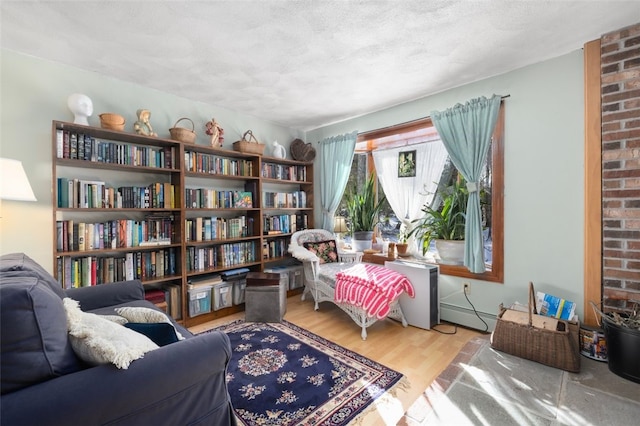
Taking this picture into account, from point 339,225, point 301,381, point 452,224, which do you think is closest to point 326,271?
point 339,225

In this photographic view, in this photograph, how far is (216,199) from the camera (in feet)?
10.3

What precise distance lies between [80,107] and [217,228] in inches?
62.5

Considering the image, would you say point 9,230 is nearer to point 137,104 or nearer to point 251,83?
point 137,104

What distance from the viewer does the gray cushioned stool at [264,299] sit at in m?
2.86

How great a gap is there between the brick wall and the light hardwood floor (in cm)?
114

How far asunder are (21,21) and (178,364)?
2.46 m

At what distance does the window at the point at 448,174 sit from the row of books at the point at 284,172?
0.75 m

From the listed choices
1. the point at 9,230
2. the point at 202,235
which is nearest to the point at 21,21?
the point at 9,230

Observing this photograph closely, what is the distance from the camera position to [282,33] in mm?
1921

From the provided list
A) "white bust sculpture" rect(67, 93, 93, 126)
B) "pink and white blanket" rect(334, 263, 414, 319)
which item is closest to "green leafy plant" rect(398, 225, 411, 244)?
"pink and white blanket" rect(334, 263, 414, 319)

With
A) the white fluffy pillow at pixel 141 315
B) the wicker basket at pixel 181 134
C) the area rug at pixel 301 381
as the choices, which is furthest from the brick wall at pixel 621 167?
the wicker basket at pixel 181 134

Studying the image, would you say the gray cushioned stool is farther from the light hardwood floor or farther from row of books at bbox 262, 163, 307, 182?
row of books at bbox 262, 163, 307, 182

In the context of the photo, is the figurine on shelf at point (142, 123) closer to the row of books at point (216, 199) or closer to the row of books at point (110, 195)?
the row of books at point (110, 195)

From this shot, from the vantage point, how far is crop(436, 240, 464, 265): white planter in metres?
2.75
